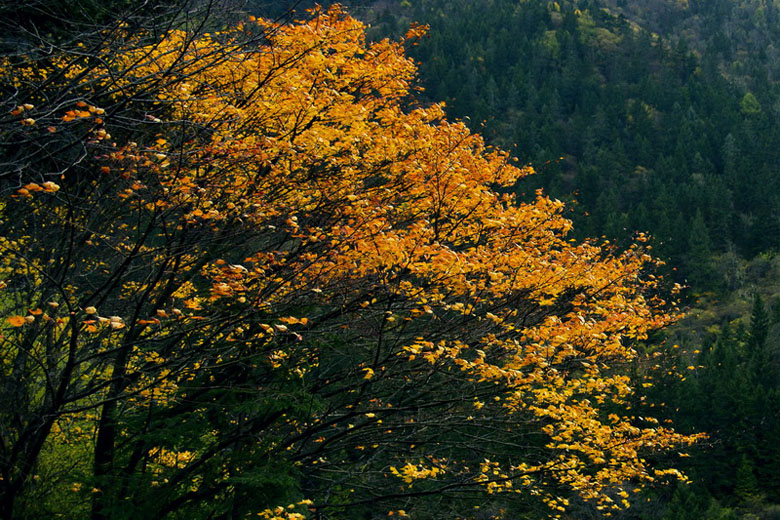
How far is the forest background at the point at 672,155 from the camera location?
47.9m

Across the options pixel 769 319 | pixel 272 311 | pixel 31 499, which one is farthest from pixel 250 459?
pixel 769 319

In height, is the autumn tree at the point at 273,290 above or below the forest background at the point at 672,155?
below

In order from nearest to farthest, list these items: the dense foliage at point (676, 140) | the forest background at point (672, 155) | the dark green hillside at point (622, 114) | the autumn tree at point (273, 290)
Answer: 1. the autumn tree at point (273, 290)
2. the forest background at point (672, 155)
3. the dense foliage at point (676, 140)
4. the dark green hillside at point (622, 114)

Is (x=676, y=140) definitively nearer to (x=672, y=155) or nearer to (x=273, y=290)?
(x=672, y=155)

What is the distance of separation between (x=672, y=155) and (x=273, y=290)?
113657 mm

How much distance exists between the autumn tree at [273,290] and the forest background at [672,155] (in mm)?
434

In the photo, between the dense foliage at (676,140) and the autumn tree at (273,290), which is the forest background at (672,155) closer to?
the dense foliage at (676,140)

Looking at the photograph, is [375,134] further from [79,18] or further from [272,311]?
[79,18]

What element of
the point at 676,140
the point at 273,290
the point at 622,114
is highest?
the point at 622,114

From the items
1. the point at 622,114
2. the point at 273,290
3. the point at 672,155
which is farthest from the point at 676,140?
the point at 273,290

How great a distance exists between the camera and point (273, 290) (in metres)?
8.00

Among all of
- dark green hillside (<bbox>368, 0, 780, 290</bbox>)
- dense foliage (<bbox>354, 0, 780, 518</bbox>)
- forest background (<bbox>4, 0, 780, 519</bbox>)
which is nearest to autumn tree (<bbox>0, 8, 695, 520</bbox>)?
forest background (<bbox>4, 0, 780, 519</bbox>)

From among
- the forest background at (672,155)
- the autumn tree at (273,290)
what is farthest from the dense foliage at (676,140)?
the autumn tree at (273,290)

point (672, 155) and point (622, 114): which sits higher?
point (622, 114)
